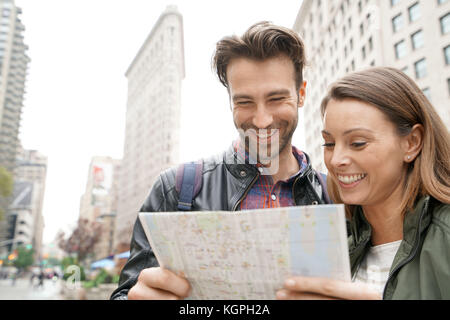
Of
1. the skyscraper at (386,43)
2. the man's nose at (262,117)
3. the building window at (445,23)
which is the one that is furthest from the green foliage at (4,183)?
the building window at (445,23)

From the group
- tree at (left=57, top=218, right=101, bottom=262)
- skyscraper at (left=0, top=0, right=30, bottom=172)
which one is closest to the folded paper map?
tree at (left=57, top=218, right=101, bottom=262)

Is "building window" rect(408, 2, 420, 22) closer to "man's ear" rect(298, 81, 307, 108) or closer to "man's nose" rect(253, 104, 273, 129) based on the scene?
"man's ear" rect(298, 81, 307, 108)

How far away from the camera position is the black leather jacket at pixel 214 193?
1578mm

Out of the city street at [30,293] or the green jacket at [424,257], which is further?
the city street at [30,293]

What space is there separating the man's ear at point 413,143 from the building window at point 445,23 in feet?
59.3

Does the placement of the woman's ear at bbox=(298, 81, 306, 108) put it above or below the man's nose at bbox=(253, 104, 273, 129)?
above

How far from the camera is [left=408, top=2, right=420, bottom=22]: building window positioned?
680 inches

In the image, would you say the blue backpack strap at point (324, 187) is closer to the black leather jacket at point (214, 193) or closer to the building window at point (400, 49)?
the black leather jacket at point (214, 193)

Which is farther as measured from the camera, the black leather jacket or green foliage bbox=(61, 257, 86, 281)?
green foliage bbox=(61, 257, 86, 281)

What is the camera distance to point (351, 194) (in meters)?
1.42

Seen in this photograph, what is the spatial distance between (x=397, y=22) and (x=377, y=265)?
21.0 metres

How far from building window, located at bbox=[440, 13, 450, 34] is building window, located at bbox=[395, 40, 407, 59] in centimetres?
237

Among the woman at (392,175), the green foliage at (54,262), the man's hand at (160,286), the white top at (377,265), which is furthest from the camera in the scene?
the green foliage at (54,262)

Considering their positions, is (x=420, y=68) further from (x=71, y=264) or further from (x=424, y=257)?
(x=71, y=264)
